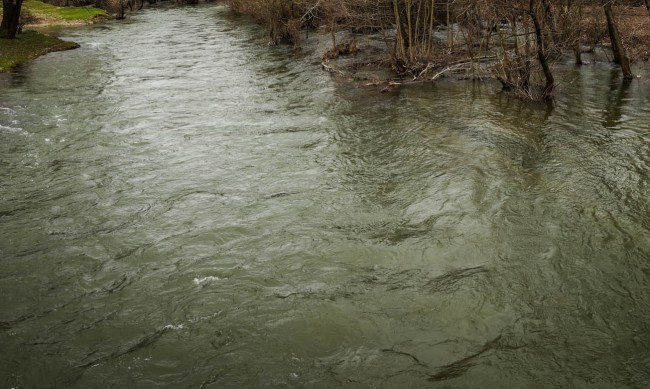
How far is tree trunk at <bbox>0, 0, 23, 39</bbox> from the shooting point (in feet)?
94.5

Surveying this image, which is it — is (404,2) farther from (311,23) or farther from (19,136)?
(19,136)

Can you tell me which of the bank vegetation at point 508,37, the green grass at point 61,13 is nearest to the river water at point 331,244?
the bank vegetation at point 508,37

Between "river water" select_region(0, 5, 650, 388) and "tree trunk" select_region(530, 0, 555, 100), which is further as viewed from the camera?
"tree trunk" select_region(530, 0, 555, 100)

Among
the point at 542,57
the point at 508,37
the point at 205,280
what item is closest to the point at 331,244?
the point at 205,280

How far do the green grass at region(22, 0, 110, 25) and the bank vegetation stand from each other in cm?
2851

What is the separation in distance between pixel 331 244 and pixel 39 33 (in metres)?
33.1

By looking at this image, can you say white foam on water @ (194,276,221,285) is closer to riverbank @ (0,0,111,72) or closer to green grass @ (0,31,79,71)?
riverbank @ (0,0,111,72)

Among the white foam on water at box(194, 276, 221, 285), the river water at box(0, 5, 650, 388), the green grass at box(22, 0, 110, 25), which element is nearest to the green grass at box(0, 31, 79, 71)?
the river water at box(0, 5, 650, 388)

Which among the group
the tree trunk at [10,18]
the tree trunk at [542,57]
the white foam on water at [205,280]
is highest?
the tree trunk at [10,18]

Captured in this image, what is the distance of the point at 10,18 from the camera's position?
2886 centimetres

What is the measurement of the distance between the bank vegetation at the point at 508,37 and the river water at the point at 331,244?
4.55 feet

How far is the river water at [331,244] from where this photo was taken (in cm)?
601

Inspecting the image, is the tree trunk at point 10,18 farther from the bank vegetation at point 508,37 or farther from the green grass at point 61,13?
the bank vegetation at point 508,37

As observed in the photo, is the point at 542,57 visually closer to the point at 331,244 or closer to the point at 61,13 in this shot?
the point at 331,244
